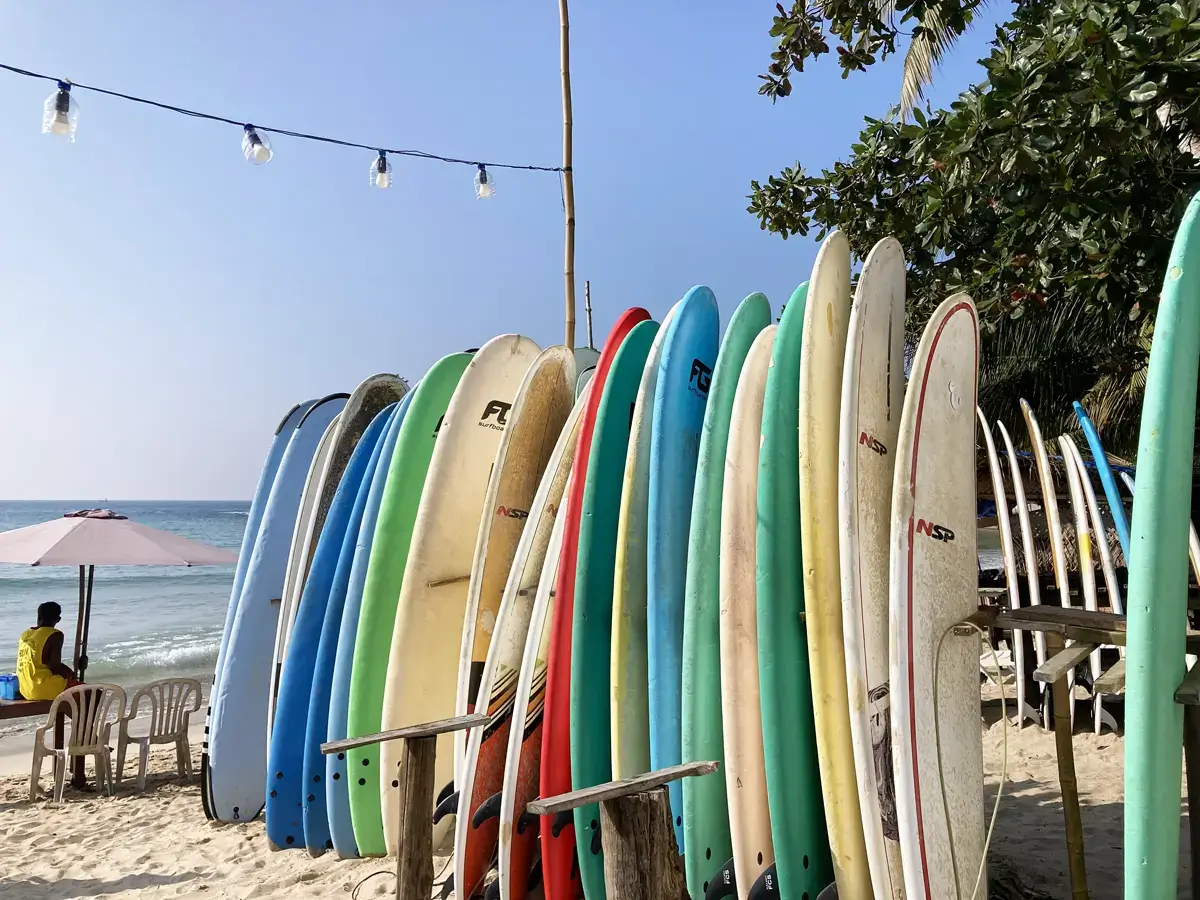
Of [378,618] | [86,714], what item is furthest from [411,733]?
[86,714]

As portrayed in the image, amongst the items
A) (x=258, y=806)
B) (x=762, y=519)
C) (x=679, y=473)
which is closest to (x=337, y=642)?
(x=258, y=806)

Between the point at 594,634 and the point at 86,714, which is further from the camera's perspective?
the point at 86,714

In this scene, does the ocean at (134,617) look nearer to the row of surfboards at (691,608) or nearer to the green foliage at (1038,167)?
the row of surfboards at (691,608)

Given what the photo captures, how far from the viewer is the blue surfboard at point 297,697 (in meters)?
3.52

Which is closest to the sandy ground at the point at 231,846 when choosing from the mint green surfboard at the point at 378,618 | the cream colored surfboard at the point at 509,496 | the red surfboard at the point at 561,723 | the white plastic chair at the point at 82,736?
the white plastic chair at the point at 82,736

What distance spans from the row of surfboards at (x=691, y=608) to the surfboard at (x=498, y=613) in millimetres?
10

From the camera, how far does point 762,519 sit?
2354 mm

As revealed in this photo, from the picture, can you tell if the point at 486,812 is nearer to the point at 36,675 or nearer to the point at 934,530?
the point at 934,530

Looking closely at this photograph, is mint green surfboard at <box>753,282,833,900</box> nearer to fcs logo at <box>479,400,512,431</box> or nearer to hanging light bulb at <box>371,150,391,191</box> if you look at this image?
fcs logo at <box>479,400,512,431</box>

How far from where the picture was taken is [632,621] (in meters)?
2.60

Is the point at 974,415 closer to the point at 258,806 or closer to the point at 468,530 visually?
the point at 468,530

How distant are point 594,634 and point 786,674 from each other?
0.60 m

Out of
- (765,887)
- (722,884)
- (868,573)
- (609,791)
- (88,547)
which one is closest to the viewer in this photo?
(609,791)

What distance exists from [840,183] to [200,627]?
716 inches
